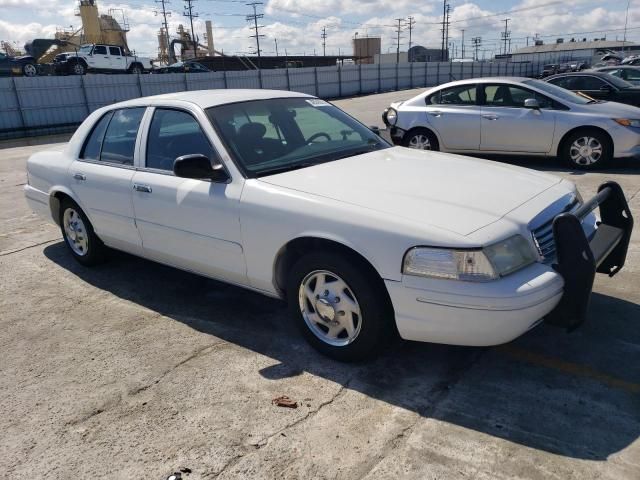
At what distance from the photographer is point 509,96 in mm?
8844

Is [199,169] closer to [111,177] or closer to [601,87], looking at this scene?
[111,177]

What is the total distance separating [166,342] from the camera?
12.4ft

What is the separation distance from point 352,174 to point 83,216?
9.14ft

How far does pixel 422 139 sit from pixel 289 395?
725 centimetres

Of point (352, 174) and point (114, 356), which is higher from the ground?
point (352, 174)

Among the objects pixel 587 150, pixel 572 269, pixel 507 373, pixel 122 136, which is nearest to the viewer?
pixel 572 269

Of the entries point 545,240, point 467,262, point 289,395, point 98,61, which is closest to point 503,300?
point 467,262

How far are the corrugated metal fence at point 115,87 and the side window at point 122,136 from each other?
62.4 ft

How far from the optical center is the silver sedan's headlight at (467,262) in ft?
9.01

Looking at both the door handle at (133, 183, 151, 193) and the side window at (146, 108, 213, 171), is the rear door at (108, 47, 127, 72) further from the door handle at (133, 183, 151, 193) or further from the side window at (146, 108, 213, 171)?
the door handle at (133, 183, 151, 193)

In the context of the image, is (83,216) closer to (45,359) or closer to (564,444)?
(45,359)

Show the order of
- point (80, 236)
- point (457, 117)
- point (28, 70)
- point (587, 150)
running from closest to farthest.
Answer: point (80, 236) < point (587, 150) < point (457, 117) < point (28, 70)

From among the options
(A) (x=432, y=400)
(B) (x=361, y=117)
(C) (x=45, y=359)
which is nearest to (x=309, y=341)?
(A) (x=432, y=400)

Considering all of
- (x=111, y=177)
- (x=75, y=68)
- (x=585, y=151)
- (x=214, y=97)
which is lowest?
(x=585, y=151)
